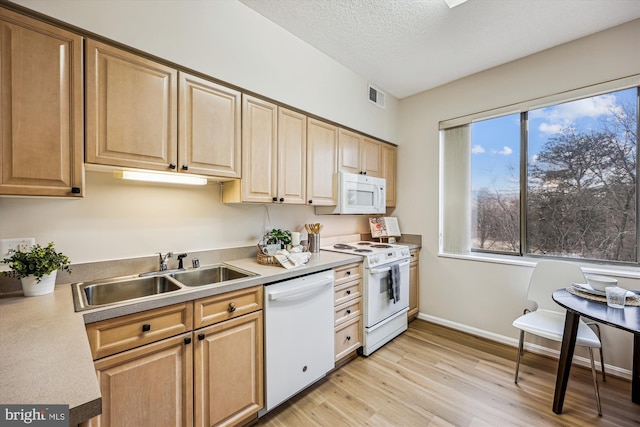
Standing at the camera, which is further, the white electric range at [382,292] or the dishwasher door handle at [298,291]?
the white electric range at [382,292]

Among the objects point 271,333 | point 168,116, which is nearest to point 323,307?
point 271,333

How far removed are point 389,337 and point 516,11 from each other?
9.76 ft

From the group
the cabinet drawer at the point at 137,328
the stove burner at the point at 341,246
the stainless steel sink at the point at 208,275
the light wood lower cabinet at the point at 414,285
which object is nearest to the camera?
the cabinet drawer at the point at 137,328

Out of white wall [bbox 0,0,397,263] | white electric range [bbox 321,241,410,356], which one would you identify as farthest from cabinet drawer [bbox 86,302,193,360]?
white electric range [bbox 321,241,410,356]

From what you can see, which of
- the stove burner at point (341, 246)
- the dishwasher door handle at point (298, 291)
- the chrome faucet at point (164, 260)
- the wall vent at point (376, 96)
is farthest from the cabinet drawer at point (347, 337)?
the wall vent at point (376, 96)

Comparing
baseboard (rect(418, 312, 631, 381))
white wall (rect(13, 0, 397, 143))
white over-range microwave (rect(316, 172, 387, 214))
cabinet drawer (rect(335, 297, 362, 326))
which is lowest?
baseboard (rect(418, 312, 631, 381))

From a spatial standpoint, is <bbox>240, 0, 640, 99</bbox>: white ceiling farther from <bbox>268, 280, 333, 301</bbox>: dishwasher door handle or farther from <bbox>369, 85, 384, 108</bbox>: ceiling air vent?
<bbox>268, 280, 333, 301</bbox>: dishwasher door handle

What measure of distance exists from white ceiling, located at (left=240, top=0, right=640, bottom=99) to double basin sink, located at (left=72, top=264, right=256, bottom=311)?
197 cm

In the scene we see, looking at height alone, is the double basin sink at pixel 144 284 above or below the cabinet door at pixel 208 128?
below

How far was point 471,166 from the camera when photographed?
3084 mm

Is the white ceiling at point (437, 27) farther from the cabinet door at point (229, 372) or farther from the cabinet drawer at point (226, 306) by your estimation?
the cabinet door at point (229, 372)

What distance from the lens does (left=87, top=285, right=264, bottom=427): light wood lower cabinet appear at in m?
1.20

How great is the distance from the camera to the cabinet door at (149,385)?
46.7 inches

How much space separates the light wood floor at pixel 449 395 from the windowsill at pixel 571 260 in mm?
841
